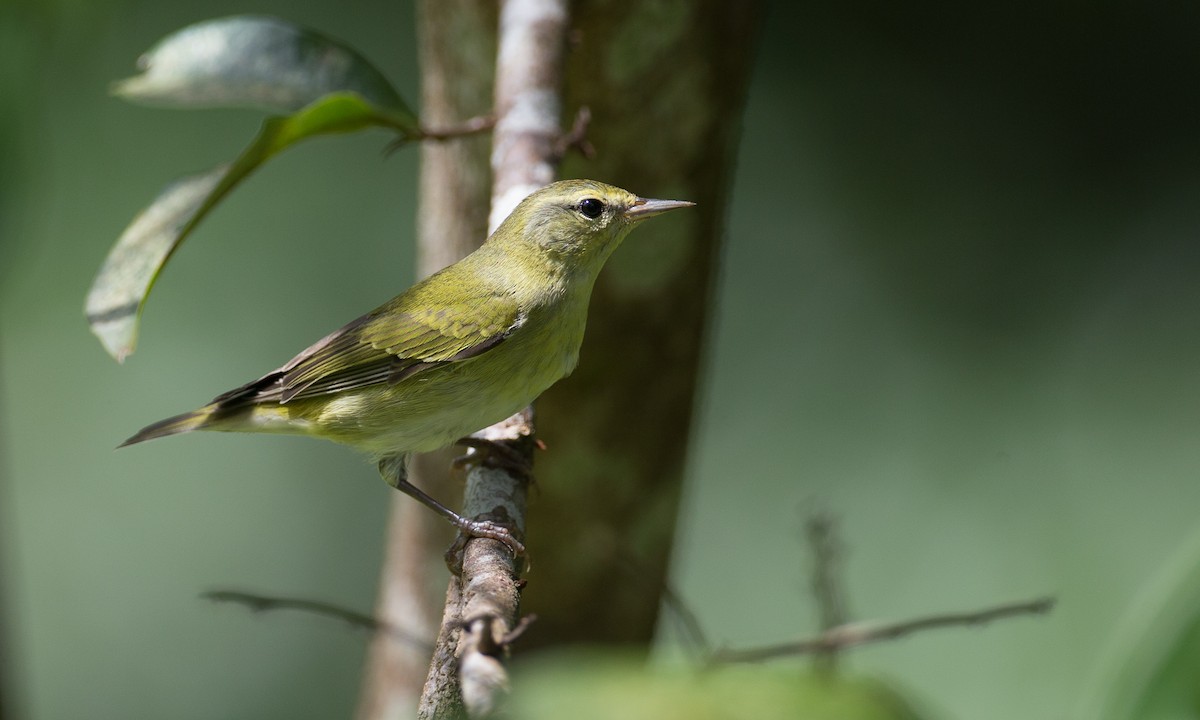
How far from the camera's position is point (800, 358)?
6156mm

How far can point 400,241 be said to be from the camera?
6844mm

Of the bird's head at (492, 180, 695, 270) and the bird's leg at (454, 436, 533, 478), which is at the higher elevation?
the bird's head at (492, 180, 695, 270)

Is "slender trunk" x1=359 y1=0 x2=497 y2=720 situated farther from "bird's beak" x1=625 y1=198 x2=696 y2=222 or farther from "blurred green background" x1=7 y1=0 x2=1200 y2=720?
"blurred green background" x1=7 y1=0 x2=1200 y2=720

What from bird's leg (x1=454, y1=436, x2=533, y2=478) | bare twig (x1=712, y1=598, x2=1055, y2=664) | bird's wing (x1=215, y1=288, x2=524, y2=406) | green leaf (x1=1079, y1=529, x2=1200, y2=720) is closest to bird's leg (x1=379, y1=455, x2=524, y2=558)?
bird's leg (x1=454, y1=436, x2=533, y2=478)

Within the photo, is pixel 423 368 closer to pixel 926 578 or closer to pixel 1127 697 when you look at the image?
pixel 1127 697

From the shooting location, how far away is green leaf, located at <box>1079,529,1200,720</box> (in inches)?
74.2

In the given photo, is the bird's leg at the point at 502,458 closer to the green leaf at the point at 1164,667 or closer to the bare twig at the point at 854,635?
the bare twig at the point at 854,635

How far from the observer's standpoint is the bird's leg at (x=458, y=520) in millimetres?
2156

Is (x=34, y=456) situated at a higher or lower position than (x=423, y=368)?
lower

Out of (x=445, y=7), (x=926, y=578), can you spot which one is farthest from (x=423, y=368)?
(x=926, y=578)

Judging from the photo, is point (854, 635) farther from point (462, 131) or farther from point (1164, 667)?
point (462, 131)

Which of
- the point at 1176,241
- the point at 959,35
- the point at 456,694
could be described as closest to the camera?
the point at 456,694

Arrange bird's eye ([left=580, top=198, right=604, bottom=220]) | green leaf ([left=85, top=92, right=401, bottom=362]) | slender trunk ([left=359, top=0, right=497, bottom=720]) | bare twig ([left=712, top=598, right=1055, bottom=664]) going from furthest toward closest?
slender trunk ([left=359, top=0, right=497, bottom=720]) → bird's eye ([left=580, top=198, right=604, bottom=220]) → green leaf ([left=85, top=92, right=401, bottom=362]) → bare twig ([left=712, top=598, right=1055, bottom=664])

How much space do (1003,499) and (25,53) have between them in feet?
15.0
